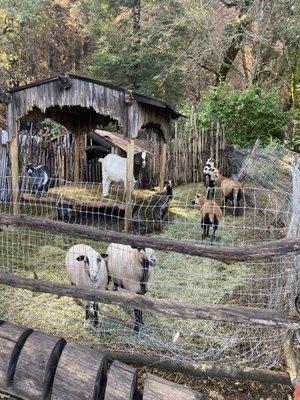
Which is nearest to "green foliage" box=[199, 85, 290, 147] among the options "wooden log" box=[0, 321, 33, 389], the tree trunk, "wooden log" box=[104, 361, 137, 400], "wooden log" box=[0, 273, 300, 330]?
the tree trunk

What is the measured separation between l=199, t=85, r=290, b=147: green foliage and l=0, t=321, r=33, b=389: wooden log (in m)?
11.9

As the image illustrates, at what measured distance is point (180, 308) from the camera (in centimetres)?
290

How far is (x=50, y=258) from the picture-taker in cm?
653

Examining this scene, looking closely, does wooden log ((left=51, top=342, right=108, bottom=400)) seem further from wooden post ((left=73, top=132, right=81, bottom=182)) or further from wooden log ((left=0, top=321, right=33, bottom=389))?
wooden post ((left=73, top=132, right=81, bottom=182))

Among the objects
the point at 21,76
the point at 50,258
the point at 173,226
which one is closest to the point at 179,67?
the point at 21,76

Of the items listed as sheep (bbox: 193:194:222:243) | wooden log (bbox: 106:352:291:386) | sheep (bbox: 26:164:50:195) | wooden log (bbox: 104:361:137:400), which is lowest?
wooden log (bbox: 106:352:291:386)

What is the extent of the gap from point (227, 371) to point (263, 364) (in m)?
0.33

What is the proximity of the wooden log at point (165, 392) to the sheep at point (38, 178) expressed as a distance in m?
8.96

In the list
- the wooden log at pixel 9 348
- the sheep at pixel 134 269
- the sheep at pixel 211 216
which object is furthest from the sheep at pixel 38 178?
the wooden log at pixel 9 348

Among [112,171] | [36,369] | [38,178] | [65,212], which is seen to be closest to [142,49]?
[38,178]

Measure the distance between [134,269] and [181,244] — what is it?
1.40 meters

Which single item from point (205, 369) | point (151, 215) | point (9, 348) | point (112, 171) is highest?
point (112, 171)

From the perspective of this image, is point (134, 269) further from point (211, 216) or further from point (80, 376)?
point (211, 216)

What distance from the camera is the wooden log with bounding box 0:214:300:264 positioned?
8.81 feet
